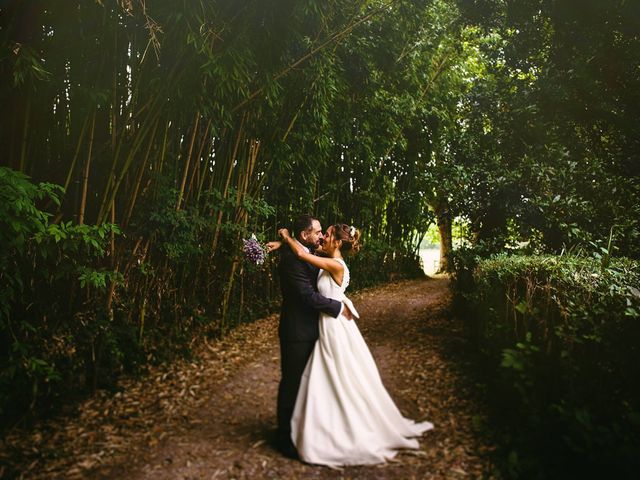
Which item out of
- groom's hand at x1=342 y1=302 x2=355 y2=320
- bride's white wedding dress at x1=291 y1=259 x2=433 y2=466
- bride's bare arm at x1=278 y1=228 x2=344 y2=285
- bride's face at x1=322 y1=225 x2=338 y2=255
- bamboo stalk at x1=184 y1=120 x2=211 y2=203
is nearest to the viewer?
bride's white wedding dress at x1=291 y1=259 x2=433 y2=466

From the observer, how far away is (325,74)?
568 cm

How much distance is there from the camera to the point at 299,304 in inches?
115

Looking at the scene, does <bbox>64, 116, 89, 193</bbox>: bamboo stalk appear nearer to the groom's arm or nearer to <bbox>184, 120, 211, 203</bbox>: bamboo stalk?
<bbox>184, 120, 211, 203</bbox>: bamboo stalk

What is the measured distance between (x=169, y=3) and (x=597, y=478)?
12.3 feet

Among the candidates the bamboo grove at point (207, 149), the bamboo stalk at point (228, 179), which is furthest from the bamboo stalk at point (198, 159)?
the bamboo stalk at point (228, 179)

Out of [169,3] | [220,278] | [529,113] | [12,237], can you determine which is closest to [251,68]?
[169,3]

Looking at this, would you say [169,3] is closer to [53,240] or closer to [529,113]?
[53,240]

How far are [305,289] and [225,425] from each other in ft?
3.92

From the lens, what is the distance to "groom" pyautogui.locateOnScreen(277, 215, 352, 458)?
289 cm

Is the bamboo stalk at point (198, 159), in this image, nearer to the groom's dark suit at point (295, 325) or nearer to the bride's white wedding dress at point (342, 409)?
the groom's dark suit at point (295, 325)

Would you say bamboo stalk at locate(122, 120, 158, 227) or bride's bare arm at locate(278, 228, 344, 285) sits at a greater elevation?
bamboo stalk at locate(122, 120, 158, 227)

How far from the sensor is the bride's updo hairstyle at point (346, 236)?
3.16m

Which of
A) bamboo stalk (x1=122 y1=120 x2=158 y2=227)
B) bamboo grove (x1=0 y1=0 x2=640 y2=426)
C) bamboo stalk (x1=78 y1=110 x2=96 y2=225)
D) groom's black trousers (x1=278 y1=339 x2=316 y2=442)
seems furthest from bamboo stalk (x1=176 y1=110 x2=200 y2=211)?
groom's black trousers (x1=278 y1=339 x2=316 y2=442)

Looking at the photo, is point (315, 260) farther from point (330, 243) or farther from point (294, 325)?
point (294, 325)
